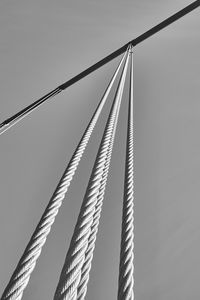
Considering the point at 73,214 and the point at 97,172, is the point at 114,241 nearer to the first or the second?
the point at 73,214

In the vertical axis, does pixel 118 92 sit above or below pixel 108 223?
above

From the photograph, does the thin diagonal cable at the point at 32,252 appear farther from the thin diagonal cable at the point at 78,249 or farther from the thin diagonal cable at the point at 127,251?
the thin diagonal cable at the point at 127,251

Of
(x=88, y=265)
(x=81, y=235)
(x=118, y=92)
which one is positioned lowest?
(x=88, y=265)

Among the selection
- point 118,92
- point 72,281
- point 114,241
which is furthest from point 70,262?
point 114,241

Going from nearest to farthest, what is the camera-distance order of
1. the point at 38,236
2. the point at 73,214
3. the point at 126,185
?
the point at 38,236 < the point at 126,185 < the point at 73,214

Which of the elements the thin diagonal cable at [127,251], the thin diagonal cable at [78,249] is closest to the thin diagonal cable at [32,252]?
the thin diagonal cable at [78,249]

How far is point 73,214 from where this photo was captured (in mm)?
2609

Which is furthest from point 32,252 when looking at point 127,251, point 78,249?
point 127,251

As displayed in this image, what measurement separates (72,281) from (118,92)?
1084mm

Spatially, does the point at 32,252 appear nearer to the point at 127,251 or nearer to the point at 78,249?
the point at 78,249

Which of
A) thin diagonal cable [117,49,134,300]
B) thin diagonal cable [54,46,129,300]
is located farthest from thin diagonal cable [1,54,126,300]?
thin diagonal cable [117,49,134,300]

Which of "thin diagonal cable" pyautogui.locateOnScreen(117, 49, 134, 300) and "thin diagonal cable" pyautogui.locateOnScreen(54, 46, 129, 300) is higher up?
"thin diagonal cable" pyautogui.locateOnScreen(54, 46, 129, 300)

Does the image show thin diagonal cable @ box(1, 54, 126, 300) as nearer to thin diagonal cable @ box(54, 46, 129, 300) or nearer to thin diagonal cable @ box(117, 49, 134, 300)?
thin diagonal cable @ box(54, 46, 129, 300)

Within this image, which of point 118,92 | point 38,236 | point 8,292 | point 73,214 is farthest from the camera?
point 73,214
